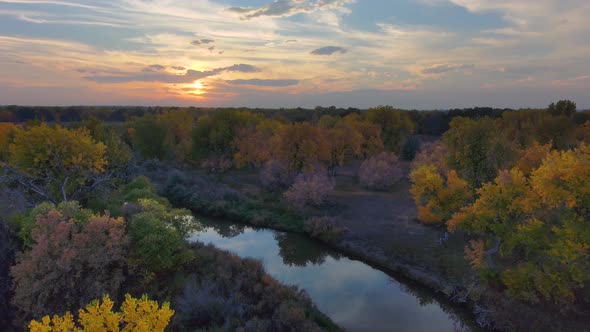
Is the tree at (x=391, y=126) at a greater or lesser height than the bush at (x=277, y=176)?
greater


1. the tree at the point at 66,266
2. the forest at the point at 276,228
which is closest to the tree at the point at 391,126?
the forest at the point at 276,228

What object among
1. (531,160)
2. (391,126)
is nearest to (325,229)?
(531,160)

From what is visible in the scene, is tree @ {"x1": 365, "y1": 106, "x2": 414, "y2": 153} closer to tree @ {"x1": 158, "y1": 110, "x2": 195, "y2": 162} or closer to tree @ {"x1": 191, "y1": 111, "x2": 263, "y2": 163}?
tree @ {"x1": 191, "y1": 111, "x2": 263, "y2": 163}

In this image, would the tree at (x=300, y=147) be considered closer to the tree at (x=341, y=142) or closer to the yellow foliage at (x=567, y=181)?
the tree at (x=341, y=142)

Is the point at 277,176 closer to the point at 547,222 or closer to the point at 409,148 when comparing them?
the point at 547,222

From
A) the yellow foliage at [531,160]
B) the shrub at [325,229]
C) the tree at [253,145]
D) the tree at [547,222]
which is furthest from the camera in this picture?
the tree at [253,145]

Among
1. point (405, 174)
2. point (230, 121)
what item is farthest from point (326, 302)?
point (230, 121)

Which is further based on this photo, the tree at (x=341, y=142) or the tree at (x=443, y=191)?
the tree at (x=341, y=142)
